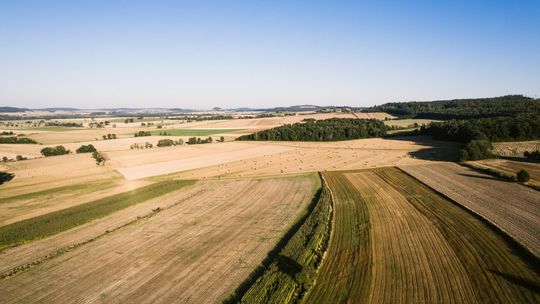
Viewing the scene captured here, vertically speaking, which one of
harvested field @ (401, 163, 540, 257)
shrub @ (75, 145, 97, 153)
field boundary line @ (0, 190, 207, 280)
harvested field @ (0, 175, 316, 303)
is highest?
harvested field @ (401, 163, 540, 257)

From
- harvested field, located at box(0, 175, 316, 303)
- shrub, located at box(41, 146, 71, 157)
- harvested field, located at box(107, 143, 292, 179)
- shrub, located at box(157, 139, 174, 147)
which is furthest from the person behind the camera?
shrub, located at box(157, 139, 174, 147)

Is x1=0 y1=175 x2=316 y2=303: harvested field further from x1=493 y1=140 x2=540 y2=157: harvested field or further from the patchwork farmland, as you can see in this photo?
x1=493 y1=140 x2=540 y2=157: harvested field

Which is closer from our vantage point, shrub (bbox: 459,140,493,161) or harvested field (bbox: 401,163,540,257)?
harvested field (bbox: 401,163,540,257)

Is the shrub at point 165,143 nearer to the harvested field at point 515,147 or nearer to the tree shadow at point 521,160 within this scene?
the harvested field at point 515,147

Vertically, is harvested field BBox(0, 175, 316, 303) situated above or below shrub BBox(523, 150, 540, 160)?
below

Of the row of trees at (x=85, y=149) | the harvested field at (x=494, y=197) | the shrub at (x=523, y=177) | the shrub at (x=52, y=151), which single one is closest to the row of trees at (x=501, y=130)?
the harvested field at (x=494, y=197)

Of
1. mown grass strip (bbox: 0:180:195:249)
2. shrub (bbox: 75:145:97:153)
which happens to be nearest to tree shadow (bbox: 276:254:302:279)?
mown grass strip (bbox: 0:180:195:249)
